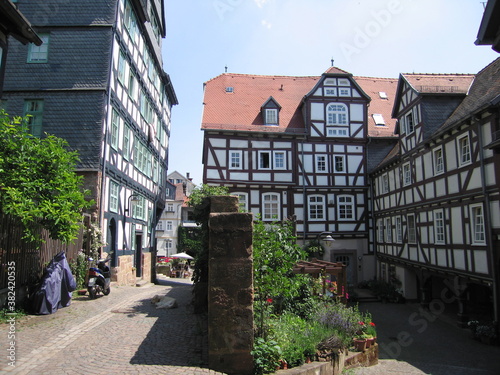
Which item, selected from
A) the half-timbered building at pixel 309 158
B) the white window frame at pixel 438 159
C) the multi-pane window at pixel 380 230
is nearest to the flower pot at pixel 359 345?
the white window frame at pixel 438 159

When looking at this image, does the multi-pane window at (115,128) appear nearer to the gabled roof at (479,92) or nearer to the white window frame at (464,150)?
the gabled roof at (479,92)

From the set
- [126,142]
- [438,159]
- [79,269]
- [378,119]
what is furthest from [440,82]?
[79,269]

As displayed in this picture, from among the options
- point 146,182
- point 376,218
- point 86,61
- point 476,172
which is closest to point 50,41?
point 86,61

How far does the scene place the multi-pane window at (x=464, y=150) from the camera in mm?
15242

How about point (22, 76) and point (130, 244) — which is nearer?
point (22, 76)

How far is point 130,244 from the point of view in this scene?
59.5 feet

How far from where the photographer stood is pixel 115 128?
51.9 feet

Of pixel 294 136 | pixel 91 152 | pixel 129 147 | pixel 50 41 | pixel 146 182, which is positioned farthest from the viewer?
pixel 294 136

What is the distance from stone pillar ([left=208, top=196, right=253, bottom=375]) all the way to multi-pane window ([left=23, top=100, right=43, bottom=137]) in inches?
466

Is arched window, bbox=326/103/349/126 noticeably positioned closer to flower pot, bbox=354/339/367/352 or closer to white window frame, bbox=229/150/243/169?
white window frame, bbox=229/150/243/169

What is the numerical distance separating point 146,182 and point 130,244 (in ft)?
14.3

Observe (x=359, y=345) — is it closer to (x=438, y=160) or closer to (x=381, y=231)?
(x=438, y=160)

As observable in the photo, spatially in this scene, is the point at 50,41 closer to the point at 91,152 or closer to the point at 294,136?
the point at 91,152

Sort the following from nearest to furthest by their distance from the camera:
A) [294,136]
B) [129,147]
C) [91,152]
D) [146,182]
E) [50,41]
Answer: [91,152] → [50,41] → [129,147] → [146,182] → [294,136]
